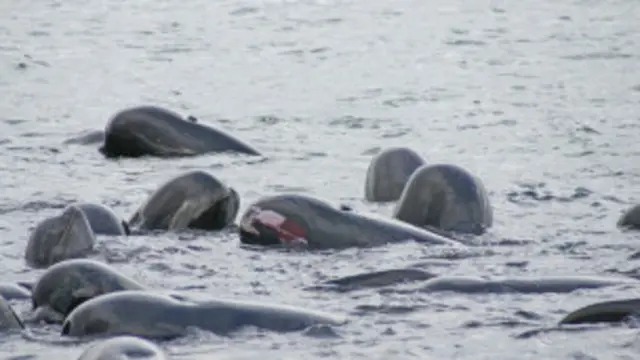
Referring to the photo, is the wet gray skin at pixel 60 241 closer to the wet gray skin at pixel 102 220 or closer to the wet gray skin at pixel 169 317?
the wet gray skin at pixel 102 220

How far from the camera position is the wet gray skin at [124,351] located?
5838 millimetres

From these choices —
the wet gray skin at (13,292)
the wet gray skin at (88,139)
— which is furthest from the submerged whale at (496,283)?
the wet gray skin at (88,139)

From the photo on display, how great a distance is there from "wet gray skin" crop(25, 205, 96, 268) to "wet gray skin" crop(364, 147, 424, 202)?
2.21 metres

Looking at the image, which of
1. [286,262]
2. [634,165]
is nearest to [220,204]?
[286,262]

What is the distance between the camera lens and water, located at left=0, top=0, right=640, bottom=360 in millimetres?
7238

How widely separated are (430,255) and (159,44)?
995 centimetres

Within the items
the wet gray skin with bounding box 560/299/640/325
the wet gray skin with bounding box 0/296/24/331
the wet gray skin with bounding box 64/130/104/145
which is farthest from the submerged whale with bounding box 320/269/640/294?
Result: the wet gray skin with bounding box 64/130/104/145

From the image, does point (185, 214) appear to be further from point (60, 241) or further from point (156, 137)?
point (156, 137)

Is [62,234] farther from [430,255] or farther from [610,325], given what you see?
[610,325]

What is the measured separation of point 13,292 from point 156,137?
4251mm

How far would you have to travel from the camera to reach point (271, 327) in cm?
702

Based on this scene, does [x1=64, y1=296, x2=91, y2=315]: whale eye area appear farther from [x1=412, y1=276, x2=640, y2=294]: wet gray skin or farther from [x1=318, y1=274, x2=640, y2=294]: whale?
[x1=412, y1=276, x2=640, y2=294]: wet gray skin

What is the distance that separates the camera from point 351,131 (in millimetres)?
12898

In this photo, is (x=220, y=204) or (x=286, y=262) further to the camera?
(x=220, y=204)
